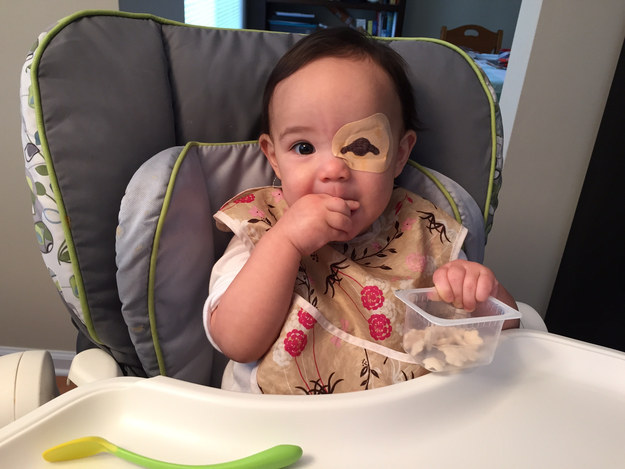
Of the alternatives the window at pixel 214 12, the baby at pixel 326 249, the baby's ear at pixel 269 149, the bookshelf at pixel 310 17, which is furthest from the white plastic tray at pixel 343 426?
the bookshelf at pixel 310 17

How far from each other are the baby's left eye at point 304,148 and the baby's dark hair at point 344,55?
0.09 m

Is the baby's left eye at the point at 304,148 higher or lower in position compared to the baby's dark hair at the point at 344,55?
lower

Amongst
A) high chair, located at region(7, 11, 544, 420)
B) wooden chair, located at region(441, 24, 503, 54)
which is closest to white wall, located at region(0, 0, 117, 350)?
high chair, located at region(7, 11, 544, 420)

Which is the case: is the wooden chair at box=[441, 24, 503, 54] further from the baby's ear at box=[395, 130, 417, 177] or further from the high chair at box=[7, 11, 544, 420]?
the baby's ear at box=[395, 130, 417, 177]

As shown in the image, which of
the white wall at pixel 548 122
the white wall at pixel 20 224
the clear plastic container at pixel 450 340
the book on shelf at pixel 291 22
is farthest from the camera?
the book on shelf at pixel 291 22

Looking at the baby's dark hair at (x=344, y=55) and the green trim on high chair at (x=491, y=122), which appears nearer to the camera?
the baby's dark hair at (x=344, y=55)

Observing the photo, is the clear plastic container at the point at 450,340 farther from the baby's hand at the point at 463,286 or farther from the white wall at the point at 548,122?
the white wall at the point at 548,122

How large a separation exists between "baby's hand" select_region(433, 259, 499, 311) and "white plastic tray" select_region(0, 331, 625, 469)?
0.30 ft

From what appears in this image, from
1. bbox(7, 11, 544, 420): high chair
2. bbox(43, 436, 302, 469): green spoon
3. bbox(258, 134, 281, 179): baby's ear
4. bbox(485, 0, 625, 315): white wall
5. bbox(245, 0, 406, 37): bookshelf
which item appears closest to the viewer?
bbox(43, 436, 302, 469): green spoon

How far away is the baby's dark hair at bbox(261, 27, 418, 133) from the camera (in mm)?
752

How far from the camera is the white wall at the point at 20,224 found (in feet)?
4.06

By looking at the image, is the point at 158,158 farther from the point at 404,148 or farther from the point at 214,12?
the point at 214,12

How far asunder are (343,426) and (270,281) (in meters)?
0.23

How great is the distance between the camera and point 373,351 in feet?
2.31
